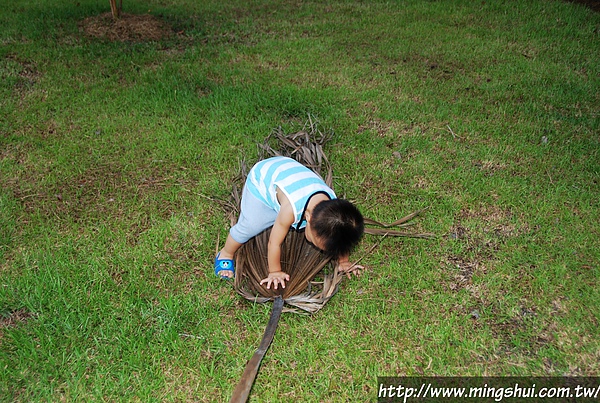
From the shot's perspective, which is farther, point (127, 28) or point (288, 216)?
point (127, 28)

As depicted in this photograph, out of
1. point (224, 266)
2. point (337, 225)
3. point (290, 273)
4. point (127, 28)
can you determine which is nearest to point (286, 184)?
point (337, 225)

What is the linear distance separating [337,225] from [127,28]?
16.2 feet

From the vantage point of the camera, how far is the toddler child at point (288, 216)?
2473 mm

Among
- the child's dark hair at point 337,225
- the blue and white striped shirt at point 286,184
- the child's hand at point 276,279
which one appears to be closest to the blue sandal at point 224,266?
the child's hand at point 276,279

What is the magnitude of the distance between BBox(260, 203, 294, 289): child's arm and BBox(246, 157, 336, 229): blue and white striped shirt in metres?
0.05

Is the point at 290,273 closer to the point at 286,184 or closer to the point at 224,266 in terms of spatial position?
the point at 224,266

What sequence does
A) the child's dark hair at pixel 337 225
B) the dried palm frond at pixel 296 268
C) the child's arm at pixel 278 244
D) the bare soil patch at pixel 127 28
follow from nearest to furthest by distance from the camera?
the child's dark hair at pixel 337 225 < the child's arm at pixel 278 244 < the dried palm frond at pixel 296 268 < the bare soil patch at pixel 127 28

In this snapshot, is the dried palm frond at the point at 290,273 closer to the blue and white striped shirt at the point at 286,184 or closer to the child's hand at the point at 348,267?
the child's hand at the point at 348,267

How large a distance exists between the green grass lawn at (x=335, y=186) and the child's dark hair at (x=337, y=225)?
51cm

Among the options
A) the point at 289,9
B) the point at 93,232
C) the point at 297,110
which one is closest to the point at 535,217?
the point at 297,110

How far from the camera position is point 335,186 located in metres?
3.74

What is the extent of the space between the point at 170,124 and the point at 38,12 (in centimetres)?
382

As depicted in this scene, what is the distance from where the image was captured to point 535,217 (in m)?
3.42

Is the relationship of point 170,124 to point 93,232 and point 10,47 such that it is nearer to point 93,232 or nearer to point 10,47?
point 93,232
